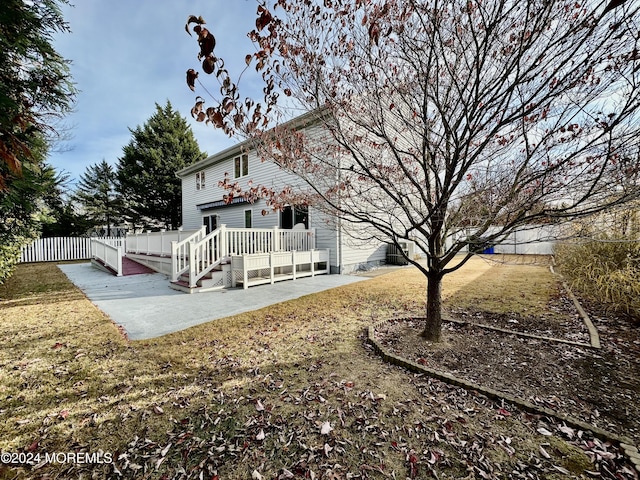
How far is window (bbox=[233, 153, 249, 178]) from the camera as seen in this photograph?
13.4 m

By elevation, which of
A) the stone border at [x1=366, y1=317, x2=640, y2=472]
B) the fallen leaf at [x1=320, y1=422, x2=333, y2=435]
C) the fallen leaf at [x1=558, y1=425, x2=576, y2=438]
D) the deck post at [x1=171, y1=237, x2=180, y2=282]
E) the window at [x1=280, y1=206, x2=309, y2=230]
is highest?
the window at [x1=280, y1=206, x2=309, y2=230]

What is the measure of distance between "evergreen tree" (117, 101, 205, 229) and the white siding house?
22.2ft

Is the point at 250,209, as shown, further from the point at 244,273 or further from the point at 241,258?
the point at 244,273

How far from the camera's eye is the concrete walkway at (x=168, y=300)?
16.1 ft

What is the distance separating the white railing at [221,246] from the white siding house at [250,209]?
38.3 inches

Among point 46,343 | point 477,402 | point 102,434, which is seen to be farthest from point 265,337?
point 46,343

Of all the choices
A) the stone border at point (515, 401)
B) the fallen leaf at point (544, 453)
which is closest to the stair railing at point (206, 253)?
the stone border at point (515, 401)

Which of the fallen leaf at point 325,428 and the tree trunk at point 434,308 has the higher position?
the tree trunk at point 434,308

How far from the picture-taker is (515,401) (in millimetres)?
2451

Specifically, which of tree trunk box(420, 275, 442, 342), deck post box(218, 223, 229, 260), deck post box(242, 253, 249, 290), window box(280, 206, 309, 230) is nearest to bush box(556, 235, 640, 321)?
tree trunk box(420, 275, 442, 342)

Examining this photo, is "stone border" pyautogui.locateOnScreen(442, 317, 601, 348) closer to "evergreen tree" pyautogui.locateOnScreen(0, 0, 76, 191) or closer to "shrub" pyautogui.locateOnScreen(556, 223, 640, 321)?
"shrub" pyautogui.locateOnScreen(556, 223, 640, 321)

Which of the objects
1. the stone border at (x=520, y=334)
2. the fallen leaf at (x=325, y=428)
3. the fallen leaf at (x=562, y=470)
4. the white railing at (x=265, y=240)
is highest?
the white railing at (x=265, y=240)

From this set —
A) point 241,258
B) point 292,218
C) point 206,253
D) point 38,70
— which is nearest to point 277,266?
point 241,258

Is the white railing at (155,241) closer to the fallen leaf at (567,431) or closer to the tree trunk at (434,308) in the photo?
the tree trunk at (434,308)
